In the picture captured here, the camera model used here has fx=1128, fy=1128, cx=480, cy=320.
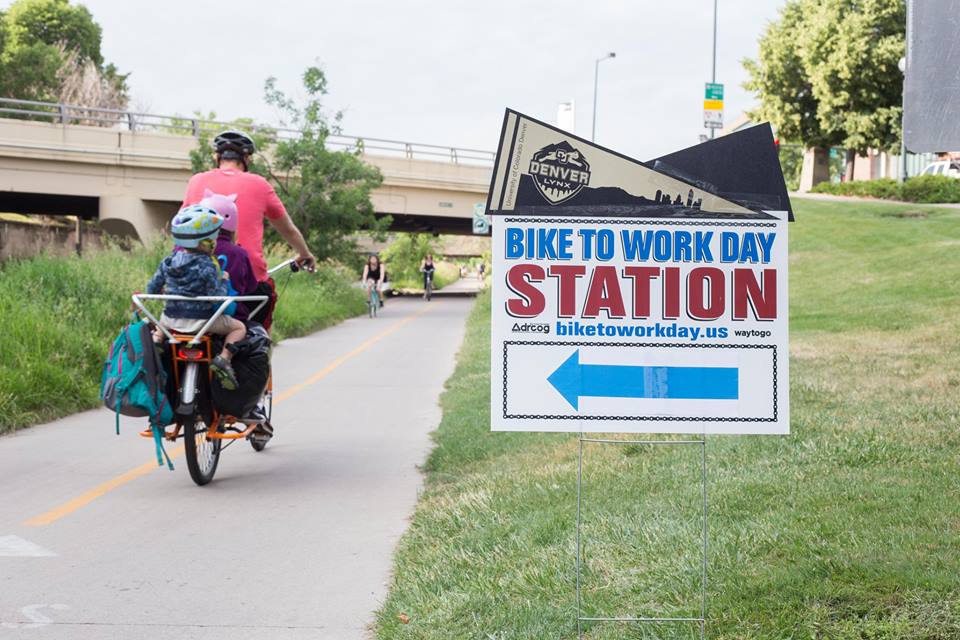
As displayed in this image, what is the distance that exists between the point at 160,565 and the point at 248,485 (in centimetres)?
226

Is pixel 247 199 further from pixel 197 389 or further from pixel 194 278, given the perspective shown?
pixel 197 389

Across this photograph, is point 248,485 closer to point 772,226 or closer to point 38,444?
point 38,444

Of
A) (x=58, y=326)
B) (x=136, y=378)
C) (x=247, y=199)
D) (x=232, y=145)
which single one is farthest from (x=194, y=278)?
(x=58, y=326)

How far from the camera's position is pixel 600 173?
4.27 meters

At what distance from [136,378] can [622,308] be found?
395 centimetres

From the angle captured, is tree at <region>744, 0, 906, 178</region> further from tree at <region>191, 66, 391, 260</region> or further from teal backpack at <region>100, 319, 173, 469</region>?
teal backpack at <region>100, 319, 173, 469</region>

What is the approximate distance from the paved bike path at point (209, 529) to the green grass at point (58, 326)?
384mm

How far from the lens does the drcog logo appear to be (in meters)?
4.25

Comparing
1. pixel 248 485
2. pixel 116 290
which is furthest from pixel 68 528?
pixel 116 290

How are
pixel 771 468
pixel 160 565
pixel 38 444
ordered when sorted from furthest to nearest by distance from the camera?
1. pixel 38 444
2. pixel 771 468
3. pixel 160 565

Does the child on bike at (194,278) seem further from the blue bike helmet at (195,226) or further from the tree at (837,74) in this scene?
the tree at (837,74)

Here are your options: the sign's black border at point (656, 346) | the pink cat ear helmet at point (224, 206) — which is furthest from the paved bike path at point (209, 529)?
the pink cat ear helmet at point (224, 206)

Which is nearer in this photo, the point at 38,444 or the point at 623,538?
the point at 623,538

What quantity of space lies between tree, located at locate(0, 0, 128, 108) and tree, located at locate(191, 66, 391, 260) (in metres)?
34.8
